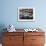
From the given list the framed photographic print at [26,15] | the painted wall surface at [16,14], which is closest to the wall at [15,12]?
the painted wall surface at [16,14]

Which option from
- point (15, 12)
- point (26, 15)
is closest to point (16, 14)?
point (15, 12)

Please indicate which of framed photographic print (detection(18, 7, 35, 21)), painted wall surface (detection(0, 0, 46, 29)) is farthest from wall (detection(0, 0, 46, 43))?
framed photographic print (detection(18, 7, 35, 21))

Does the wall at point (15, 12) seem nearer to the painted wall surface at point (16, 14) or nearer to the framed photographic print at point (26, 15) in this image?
the painted wall surface at point (16, 14)

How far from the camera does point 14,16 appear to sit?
14.3 ft

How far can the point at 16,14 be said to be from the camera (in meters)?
4.36

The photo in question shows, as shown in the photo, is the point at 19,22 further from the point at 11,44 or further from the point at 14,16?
the point at 11,44

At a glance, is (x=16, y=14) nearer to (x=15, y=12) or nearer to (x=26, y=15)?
(x=15, y=12)

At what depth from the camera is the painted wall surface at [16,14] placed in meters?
4.34

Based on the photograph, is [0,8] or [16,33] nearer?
[16,33]

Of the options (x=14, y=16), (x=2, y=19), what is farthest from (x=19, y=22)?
(x=2, y=19)

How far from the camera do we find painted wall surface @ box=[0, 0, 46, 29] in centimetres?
434

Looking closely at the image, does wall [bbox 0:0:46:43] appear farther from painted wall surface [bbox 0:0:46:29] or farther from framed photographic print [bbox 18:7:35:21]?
framed photographic print [bbox 18:7:35:21]

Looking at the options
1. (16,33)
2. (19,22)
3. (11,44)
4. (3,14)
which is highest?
(3,14)

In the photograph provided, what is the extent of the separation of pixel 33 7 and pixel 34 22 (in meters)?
0.49
